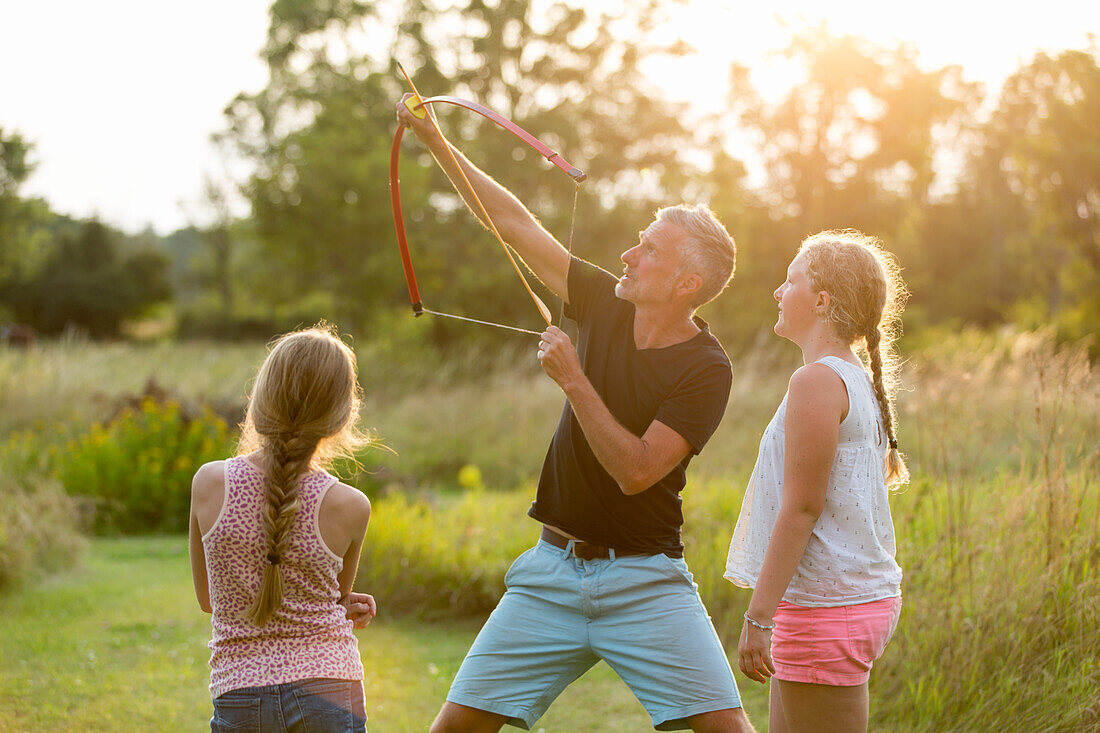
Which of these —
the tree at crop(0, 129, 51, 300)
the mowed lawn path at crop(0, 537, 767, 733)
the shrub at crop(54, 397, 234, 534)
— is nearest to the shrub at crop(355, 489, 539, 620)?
the mowed lawn path at crop(0, 537, 767, 733)

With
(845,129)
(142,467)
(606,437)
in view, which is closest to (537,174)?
(845,129)

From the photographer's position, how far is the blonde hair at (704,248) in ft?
9.46

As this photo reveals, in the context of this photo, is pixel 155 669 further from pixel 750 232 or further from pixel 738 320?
pixel 750 232

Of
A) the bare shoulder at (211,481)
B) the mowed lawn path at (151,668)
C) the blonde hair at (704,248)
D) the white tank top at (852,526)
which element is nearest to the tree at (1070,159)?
the mowed lawn path at (151,668)

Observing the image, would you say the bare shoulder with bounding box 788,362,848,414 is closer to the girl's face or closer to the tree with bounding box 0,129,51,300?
the girl's face

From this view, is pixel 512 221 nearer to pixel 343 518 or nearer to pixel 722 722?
pixel 343 518

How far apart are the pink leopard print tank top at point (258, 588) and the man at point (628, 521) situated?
1.95 feet

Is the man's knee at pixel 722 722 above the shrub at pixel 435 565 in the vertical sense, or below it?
above

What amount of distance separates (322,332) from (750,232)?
2416 cm

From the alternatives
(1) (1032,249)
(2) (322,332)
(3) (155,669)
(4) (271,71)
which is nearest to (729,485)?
(3) (155,669)

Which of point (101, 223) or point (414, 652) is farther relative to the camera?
point (101, 223)

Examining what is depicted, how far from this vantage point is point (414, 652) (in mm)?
5184

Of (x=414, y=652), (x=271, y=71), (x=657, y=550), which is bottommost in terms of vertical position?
(x=414, y=652)

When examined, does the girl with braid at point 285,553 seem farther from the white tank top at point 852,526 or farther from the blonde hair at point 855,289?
the blonde hair at point 855,289
